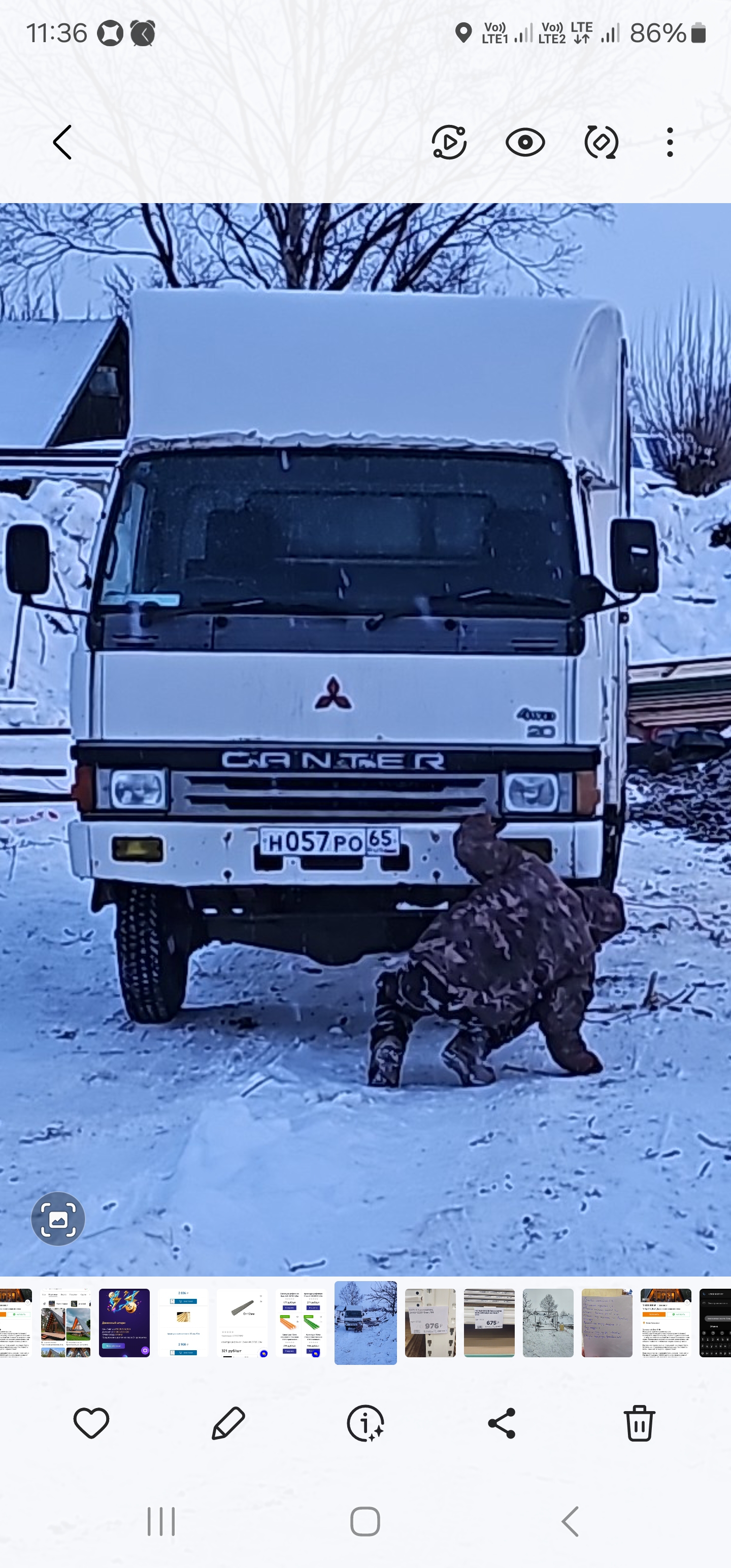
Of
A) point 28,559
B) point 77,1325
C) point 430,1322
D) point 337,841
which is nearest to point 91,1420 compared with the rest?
point 77,1325

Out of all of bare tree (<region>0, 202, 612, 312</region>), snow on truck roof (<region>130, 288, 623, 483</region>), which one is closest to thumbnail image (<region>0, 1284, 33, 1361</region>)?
bare tree (<region>0, 202, 612, 312</region>)

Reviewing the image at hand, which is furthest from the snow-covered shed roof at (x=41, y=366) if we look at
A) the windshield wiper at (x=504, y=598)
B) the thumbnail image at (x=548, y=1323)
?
the thumbnail image at (x=548, y=1323)

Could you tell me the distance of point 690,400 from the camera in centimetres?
353

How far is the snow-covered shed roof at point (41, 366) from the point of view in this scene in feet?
11.1

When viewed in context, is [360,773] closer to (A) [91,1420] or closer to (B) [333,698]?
(B) [333,698]

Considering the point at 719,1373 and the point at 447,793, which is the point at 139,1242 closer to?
the point at 719,1373

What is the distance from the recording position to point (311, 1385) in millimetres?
2656

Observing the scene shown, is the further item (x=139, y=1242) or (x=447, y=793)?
(x=447, y=793)

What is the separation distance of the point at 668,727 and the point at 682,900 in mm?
710

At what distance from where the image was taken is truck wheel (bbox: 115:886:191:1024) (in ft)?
12.9

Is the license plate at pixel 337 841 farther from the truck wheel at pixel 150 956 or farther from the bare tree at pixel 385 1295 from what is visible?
the bare tree at pixel 385 1295

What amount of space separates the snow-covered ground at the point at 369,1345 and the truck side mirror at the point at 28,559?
2056 mm

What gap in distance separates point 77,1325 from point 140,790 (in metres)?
1.39
